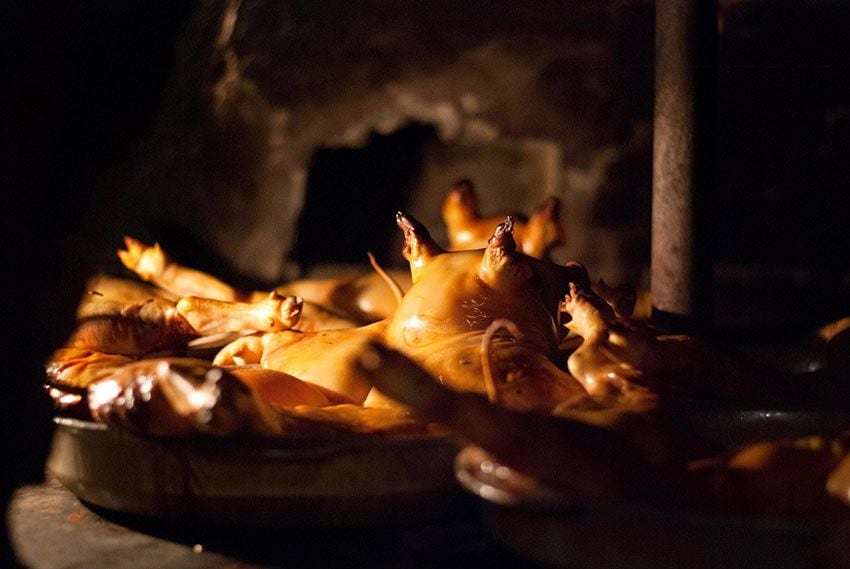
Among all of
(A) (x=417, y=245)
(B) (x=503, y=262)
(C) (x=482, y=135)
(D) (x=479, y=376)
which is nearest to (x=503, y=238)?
(B) (x=503, y=262)

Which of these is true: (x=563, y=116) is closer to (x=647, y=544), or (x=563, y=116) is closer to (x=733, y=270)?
(x=733, y=270)

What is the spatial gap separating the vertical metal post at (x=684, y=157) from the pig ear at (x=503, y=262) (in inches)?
27.0

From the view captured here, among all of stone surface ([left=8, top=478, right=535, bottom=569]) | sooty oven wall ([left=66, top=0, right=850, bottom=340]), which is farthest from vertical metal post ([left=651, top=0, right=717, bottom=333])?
sooty oven wall ([left=66, top=0, right=850, bottom=340])

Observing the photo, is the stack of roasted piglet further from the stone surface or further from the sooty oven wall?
the sooty oven wall

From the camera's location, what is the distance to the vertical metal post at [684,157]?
330 centimetres

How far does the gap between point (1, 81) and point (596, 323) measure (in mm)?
1679

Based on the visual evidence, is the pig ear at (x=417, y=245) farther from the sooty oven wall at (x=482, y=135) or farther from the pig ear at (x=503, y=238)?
the sooty oven wall at (x=482, y=135)

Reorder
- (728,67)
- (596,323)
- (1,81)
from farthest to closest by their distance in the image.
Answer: (728,67)
(596,323)
(1,81)

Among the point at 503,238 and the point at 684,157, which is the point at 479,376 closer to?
the point at 503,238

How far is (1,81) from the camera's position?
1.92 metres

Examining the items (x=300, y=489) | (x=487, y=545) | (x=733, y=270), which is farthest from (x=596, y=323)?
(x=733, y=270)

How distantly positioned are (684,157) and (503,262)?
2.82ft

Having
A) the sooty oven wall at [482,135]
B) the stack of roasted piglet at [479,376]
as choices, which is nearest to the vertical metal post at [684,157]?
the stack of roasted piglet at [479,376]

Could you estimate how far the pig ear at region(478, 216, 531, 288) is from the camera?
2.97 meters
